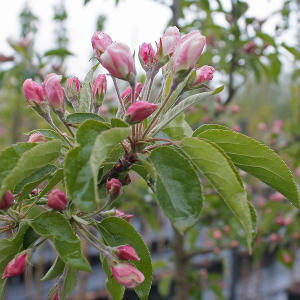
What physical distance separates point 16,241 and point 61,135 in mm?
212

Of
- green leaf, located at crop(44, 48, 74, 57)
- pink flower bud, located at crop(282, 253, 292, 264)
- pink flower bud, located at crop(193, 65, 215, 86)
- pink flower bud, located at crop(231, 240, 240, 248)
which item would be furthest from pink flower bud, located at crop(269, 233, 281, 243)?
pink flower bud, located at crop(193, 65, 215, 86)

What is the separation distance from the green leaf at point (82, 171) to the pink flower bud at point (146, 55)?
24 centimetres

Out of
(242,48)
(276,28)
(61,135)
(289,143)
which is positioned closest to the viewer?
(61,135)

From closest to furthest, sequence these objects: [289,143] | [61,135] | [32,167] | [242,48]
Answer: [32,167] → [61,135] → [242,48] → [289,143]

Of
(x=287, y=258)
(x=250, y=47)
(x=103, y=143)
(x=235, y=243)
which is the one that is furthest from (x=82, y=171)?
(x=287, y=258)

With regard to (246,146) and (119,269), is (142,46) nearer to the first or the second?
(246,146)

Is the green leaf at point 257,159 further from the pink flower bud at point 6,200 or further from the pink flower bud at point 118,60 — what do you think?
the pink flower bud at point 6,200

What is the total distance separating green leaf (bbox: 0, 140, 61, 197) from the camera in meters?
0.60

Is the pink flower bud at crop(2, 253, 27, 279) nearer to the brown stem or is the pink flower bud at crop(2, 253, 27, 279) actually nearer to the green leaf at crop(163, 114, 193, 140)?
the green leaf at crop(163, 114, 193, 140)

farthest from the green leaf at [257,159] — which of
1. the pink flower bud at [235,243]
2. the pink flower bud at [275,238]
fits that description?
the pink flower bud at [275,238]

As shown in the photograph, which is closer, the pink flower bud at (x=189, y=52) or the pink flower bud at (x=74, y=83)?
the pink flower bud at (x=189, y=52)

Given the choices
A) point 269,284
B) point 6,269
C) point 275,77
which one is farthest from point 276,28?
point 269,284

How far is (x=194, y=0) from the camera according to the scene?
2.49 metres

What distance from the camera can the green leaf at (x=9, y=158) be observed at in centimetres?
65
